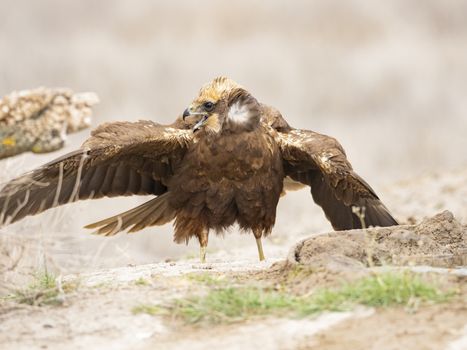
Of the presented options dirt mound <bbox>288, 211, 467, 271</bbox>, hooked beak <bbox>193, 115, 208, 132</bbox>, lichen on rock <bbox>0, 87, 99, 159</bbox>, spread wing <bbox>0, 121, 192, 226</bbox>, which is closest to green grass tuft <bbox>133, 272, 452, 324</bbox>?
dirt mound <bbox>288, 211, 467, 271</bbox>

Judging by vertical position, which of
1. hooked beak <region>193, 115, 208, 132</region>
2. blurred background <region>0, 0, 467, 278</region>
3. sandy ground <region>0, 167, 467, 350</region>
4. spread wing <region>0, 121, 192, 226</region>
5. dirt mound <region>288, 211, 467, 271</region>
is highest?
blurred background <region>0, 0, 467, 278</region>

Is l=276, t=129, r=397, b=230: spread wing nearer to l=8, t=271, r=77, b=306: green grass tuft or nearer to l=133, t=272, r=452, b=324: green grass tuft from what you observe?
l=133, t=272, r=452, b=324: green grass tuft

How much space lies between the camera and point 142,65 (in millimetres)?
16141

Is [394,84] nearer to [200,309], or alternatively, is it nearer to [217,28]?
[217,28]

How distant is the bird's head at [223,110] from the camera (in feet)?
24.6

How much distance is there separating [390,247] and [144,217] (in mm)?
2539

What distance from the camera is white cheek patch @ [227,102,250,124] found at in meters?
7.50

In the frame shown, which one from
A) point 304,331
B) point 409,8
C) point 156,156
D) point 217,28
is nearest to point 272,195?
point 156,156

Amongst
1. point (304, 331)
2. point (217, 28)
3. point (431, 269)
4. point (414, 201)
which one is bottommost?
point (304, 331)

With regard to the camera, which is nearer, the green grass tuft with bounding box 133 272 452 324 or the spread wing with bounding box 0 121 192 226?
the green grass tuft with bounding box 133 272 452 324

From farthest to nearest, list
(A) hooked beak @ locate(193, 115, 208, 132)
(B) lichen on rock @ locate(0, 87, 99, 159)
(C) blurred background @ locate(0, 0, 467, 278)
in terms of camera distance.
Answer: (C) blurred background @ locate(0, 0, 467, 278) → (B) lichen on rock @ locate(0, 87, 99, 159) → (A) hooked beak @ locate(193, 115, 208, 132)

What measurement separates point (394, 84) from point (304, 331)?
39.3 feet

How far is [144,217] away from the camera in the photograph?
7902 mm

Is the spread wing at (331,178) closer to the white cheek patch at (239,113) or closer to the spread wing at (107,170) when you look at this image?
the white cheek patch at (239,113)
